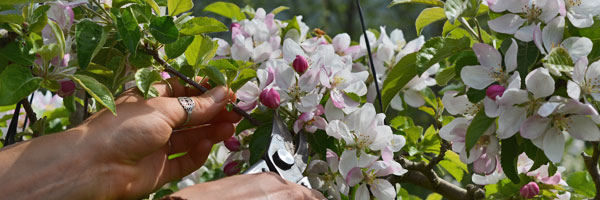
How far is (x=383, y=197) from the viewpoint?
112 centimetres

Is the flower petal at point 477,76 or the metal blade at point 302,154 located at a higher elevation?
the flower petal at point 477,76

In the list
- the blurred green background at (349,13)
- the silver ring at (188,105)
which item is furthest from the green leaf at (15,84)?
the blurred green background at (349,13)

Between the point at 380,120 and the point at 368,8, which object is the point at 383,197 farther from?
the point at 368,8

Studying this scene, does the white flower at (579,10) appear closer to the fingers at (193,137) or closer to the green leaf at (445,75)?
the green leaf at (445,75)

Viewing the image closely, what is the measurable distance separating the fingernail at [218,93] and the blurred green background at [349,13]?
732cm

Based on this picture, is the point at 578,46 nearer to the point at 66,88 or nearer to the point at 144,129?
the point at 144,129

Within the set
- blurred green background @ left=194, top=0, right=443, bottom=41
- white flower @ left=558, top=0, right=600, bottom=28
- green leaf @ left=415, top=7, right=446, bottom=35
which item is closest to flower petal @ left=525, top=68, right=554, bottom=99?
white flower @ left=558, top=0, right=600, bottom=28

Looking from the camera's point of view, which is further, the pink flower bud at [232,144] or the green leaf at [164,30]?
the pink flower bud at [232,144]

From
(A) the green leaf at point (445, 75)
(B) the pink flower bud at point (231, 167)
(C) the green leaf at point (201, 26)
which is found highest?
(C) the green leaf at point (201, 26)

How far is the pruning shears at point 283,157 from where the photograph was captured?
3.62ft

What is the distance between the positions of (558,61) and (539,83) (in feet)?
0.16

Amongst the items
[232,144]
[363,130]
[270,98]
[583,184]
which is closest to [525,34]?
[363,130]

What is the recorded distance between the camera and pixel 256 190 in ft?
3.48

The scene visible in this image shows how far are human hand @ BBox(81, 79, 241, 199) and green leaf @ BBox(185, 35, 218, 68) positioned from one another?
0.06 meters
